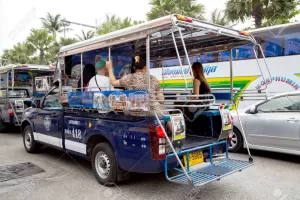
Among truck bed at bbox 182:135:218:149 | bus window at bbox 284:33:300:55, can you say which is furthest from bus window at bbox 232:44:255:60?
truck bed at bbox 182:135:218:149

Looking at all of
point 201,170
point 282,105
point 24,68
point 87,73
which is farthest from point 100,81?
point 24,68

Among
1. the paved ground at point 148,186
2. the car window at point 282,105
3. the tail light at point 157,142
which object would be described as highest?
the car window at point 282,105

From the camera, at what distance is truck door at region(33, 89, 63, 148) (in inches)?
219

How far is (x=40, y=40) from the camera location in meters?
23.6

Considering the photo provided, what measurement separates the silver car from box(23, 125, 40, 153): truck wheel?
4.77 metres

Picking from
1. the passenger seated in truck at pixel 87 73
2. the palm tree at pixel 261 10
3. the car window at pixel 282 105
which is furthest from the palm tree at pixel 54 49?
the car window at pixel 282 105

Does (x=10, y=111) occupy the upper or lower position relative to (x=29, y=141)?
upper

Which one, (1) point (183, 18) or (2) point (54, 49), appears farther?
(2) point (54, 49)

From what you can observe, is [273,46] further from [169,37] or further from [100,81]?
[100,81]

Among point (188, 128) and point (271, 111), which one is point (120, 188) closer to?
point (188, 128)

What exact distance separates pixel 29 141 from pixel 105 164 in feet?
10.6

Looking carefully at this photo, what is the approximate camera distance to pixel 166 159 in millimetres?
3703

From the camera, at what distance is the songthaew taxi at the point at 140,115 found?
144 inches

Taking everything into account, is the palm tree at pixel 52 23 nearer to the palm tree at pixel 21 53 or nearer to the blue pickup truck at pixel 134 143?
the palm tree at pixel 21 53
